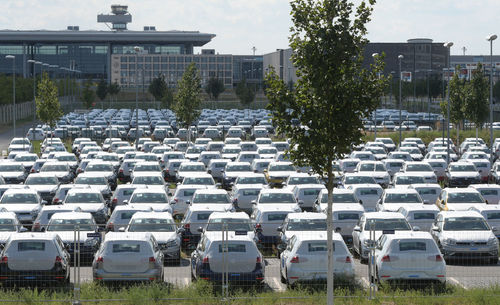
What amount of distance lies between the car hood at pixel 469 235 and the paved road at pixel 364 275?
2.30 feet

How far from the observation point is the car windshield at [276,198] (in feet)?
99.1

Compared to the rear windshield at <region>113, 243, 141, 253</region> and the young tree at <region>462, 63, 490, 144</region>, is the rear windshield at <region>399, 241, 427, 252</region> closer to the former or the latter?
the rear windshield at <region>113, 243, 141, 253</region>

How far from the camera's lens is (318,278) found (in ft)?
63.2

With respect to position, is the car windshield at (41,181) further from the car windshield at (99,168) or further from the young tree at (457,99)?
the young tree at (457,99)

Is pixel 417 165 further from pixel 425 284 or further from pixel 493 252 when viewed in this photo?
pixel 425 284

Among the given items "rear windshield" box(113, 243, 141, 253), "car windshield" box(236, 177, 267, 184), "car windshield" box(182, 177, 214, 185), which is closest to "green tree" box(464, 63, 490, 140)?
"car windshield" box(236, 177, 267, 184)

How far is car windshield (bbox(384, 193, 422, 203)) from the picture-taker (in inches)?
1214

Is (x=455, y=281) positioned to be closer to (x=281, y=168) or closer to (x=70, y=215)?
(x=70, y=215)

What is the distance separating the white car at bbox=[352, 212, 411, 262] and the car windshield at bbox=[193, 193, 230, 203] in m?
5.95

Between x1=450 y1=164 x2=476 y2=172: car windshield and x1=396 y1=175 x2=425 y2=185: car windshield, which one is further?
x1=450 y1=164 x2=476 y2=172: car windshield

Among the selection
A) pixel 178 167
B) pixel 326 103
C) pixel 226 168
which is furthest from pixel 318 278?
pixel 178 167

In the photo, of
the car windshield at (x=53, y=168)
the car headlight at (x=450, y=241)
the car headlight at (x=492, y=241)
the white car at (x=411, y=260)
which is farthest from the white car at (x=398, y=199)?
the car windshield at (x=53, y=168)

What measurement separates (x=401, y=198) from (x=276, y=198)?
4.21 meters

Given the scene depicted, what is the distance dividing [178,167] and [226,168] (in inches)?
167
